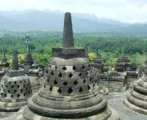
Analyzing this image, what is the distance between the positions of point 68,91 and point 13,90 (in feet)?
26.0

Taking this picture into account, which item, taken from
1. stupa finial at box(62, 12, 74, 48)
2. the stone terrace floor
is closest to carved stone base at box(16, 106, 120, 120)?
the stone terrace floor

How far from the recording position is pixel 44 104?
27.0 ft

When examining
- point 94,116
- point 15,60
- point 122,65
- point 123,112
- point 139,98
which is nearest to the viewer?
point 94,116

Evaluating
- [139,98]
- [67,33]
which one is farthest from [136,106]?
[67,33]

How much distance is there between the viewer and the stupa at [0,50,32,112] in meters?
15.2

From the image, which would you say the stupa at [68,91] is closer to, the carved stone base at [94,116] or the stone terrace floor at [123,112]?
the carved stone base at [94,116]

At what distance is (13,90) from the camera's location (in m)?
15.3

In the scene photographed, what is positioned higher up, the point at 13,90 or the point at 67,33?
the point at 67,33

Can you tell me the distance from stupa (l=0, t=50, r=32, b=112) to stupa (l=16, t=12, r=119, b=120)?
686 centimetres

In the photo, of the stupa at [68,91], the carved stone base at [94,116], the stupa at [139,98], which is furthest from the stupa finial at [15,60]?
the stupa at [139,98]

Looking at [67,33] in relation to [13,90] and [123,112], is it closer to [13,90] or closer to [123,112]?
[123,112]

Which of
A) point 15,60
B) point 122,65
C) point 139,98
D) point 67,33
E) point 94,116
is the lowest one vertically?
point 122,65

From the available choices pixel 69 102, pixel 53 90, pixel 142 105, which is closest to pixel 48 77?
pixel 53 90

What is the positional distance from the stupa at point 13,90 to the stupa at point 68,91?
6.86 metres
